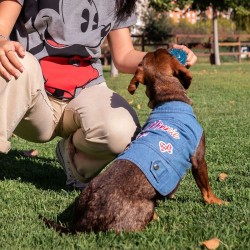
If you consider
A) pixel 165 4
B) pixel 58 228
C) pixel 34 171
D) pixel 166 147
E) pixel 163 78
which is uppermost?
pixel 163 78

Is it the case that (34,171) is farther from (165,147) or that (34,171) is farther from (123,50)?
(165,147)

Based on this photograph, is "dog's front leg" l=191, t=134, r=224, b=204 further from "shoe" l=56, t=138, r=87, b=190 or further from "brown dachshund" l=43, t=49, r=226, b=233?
"shoe" l=56, t=138, r=87, b=190

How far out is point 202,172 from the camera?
4105mm

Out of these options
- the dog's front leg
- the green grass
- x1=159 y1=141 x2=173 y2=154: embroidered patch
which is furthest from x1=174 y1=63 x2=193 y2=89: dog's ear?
the green grass

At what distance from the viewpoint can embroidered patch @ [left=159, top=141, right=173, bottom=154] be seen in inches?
145

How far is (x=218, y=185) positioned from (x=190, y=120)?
104 cm

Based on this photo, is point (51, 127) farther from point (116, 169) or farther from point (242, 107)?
point (242, 107)

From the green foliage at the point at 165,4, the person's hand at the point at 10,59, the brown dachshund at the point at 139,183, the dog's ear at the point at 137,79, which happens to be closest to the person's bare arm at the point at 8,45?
the person's hand at the point at 10,59

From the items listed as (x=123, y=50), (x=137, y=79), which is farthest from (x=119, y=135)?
(x=123, y=50)

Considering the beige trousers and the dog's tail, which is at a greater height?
the beige trousers

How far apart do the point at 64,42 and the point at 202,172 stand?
1434 millimetres

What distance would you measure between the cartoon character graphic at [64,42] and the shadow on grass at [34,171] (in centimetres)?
90

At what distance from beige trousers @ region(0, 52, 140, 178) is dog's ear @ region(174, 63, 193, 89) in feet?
1.60

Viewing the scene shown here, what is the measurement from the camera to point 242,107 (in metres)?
11.1
